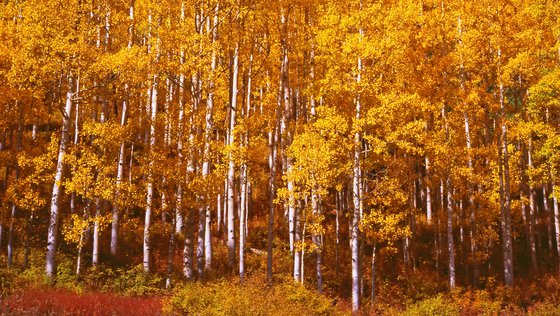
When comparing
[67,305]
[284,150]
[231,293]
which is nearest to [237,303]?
[231,293]

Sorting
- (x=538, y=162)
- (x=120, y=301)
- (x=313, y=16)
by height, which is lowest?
(x=120, y=301)

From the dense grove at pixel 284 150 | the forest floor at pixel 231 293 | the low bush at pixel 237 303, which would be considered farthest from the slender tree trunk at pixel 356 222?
the low bush at pixel 237 303

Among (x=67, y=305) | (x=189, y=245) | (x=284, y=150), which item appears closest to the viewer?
(x=67, y=305)

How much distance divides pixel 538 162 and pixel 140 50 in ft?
79.6

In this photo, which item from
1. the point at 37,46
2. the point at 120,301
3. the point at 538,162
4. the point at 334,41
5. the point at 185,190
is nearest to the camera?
the point at 120,301

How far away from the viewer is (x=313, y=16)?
23.0 m

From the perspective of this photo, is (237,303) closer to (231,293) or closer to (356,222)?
(231,293)

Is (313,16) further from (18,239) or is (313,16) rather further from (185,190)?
(18,239)

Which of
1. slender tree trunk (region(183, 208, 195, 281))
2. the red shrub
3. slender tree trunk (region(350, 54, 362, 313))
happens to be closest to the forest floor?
the red shrub

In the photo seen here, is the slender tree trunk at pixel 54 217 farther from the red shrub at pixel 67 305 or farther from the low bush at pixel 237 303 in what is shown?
the low bush at pixel 237 303

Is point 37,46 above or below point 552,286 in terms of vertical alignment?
above

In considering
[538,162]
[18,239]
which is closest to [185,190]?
[18,239]

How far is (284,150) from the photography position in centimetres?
2056

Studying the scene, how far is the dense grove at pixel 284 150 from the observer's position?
51.7 feet
